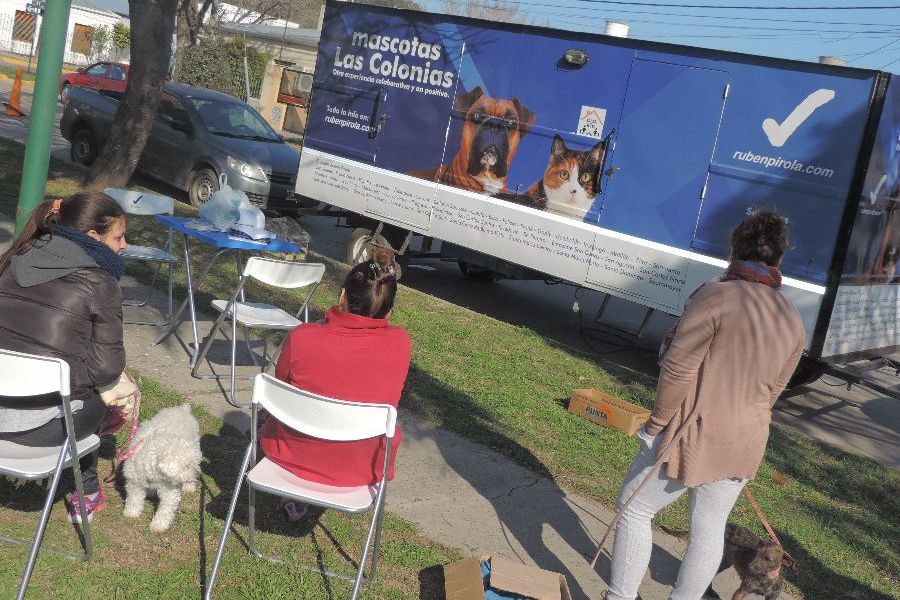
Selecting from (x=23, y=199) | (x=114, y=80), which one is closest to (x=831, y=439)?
(x=23, y=199)

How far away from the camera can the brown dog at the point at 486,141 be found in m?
9.43

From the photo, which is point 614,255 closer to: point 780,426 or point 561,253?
point 561,253

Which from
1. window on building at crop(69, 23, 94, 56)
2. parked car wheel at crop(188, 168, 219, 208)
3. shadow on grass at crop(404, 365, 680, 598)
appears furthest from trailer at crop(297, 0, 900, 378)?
window on building at crop(69, 23, 94, 56)

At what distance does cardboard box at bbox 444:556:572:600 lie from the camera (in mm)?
3738

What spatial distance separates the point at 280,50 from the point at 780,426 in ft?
106

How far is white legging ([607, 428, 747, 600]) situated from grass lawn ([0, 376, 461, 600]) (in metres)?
0.83

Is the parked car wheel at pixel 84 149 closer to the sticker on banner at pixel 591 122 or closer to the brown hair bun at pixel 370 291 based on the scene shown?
the sticker on banner at pixel 591 122

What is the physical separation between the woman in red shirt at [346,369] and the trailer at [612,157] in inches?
201

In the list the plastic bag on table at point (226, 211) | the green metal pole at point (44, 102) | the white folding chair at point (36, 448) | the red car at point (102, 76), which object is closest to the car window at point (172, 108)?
the plastic bag on table at point (226, 211)

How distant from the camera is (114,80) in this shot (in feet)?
72.5

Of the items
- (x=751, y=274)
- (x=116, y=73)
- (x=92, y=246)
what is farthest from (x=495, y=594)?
(x=116, y=73)

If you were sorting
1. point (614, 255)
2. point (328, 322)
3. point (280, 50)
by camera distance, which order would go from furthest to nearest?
point (280, 50)
point (614, 255)
point (328, 322)

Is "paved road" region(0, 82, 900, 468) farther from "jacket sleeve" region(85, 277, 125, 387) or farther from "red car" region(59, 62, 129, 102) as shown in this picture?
"red car" region(59, 62, 129, 102)

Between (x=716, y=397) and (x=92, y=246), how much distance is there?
2.45 m
